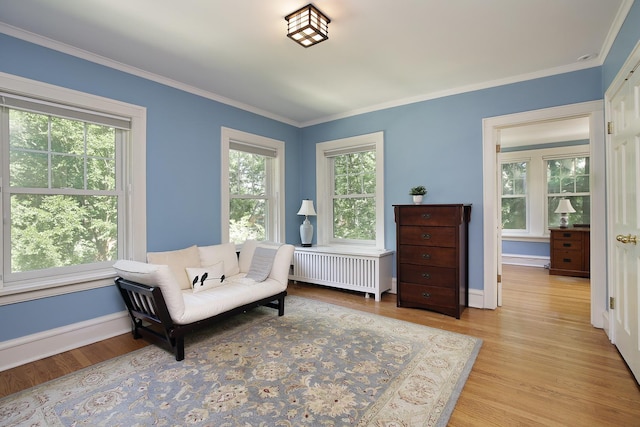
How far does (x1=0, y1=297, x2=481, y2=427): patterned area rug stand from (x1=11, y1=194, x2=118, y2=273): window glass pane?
102 centimetres

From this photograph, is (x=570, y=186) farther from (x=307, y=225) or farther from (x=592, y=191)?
(x=307, y=225)

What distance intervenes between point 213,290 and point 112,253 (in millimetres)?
1050

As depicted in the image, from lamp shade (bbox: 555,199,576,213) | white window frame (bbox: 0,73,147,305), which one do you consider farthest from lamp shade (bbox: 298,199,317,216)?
lamp shade (bbox: 555,199,576,213)

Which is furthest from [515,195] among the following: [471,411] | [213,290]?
[213,290]

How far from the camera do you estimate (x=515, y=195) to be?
21.1 ft

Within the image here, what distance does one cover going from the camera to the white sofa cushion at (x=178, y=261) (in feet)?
9.66

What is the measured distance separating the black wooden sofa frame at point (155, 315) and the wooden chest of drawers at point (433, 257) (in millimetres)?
1728

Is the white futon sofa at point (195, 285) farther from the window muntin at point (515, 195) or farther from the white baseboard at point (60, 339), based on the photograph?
the window muntin at point (515, 195)

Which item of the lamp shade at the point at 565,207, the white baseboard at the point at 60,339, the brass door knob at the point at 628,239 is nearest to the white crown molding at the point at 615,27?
the brass door knob at the point at 628,239

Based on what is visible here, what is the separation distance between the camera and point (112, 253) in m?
2.95

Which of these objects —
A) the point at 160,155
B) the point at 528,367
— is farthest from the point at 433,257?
the point at 160,155

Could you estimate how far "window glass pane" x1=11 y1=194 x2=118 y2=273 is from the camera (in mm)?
2434

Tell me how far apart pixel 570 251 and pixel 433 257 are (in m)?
3.61

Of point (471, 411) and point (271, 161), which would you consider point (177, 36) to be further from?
point (471, 411)
